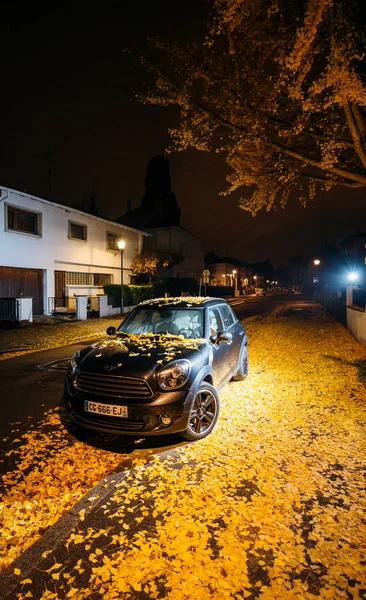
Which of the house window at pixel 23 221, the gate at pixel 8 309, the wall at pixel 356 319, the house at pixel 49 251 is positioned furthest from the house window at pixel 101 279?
the wall at pixel 356 319

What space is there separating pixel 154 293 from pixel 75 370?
25.4 m

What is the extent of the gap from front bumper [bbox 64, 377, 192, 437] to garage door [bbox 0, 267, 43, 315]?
15620mm

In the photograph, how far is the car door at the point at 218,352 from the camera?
198 inches

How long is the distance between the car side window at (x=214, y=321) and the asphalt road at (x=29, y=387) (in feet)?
9.66

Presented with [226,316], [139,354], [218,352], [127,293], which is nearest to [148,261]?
[127,293]

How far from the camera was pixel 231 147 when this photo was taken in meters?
8.99

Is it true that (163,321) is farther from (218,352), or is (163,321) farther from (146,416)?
(146,416)

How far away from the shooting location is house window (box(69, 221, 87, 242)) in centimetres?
2238

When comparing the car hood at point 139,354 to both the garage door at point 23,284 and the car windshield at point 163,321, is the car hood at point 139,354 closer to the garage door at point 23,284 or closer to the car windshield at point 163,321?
the car windshield at point 163,321

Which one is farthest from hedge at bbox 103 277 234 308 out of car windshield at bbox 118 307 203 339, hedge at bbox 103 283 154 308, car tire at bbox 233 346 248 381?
car windshield at bbox 118 307 203 339

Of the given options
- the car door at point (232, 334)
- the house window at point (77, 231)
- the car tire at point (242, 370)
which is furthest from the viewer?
the house window at point (77, 231)

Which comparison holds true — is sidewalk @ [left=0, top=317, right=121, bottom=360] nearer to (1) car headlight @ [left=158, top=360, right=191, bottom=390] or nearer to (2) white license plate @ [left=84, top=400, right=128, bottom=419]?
(2) white license plate @ [left=84, top=400, right=128, bottom=419]

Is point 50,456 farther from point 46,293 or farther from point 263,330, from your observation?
point 46,293

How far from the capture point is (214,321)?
5.73 metres
